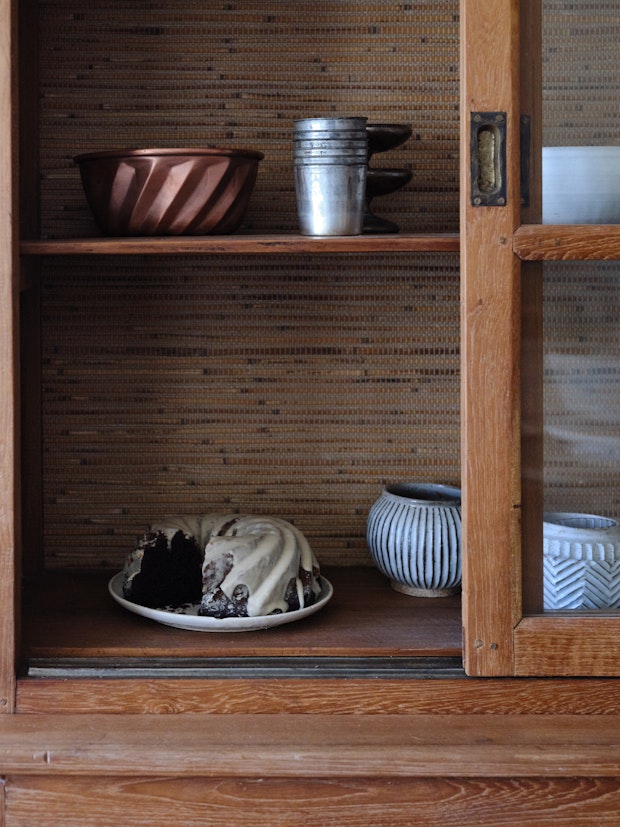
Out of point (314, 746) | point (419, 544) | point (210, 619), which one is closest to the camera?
point (314, 746)

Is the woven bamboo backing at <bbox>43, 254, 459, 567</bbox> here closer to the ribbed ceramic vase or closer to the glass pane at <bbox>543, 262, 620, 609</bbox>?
the ribbed ceramic vase

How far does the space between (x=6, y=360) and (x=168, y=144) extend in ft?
1.50

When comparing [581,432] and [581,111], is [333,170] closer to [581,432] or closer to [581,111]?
[581,111]

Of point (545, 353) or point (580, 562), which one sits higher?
point (545, 353)

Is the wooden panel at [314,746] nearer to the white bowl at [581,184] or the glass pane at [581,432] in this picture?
the glass pane at [581,432]

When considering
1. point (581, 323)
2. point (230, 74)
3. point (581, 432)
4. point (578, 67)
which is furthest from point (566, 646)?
point (230, 74)

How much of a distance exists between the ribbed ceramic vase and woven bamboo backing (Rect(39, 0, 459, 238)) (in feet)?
1.50

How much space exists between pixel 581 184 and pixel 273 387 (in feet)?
1.68

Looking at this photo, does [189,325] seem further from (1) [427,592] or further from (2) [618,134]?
(2) [618,134]

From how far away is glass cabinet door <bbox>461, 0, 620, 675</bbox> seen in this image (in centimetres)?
102

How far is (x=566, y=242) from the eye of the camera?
1.03 m

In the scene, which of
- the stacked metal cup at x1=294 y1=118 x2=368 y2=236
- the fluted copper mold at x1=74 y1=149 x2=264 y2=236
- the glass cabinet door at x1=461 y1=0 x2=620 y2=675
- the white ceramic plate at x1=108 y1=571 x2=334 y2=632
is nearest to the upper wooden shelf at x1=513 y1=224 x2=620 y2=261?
the glass cabinet door at x1=461 y1=0 x2=620 y2=675

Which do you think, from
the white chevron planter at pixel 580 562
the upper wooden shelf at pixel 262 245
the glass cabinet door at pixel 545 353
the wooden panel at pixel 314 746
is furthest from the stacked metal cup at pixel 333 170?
the wooden panel at pixel 314 746

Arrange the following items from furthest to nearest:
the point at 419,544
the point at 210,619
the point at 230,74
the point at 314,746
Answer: the point at 230,74 < the point at 419,544 < the point at 210,619 < the point at 314,746
